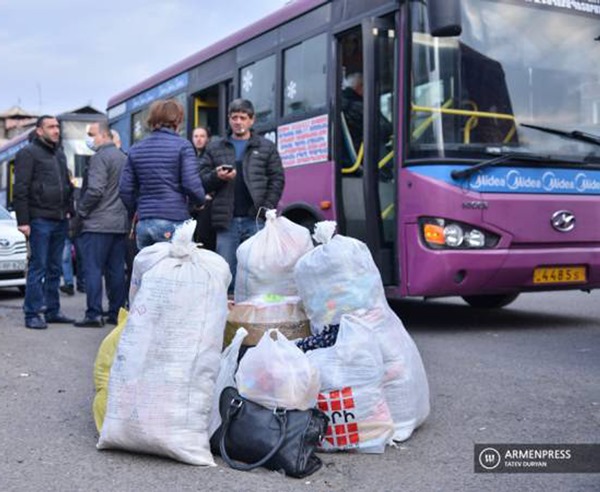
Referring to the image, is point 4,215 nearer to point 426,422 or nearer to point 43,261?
point 43,261

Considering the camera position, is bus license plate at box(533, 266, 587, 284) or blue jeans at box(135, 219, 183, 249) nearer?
blue jeans at box(135, 219, 183, 249)

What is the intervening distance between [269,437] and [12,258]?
805 cm

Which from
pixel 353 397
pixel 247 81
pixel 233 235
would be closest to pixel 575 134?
pixel 233 235

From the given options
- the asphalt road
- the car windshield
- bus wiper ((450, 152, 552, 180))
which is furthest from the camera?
the car windshield

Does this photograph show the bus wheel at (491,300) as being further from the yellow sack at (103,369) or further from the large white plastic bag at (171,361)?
the large white plastic bag at (171,361)

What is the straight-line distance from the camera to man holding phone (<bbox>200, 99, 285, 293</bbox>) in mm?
6250

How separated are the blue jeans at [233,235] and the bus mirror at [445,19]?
1.92 metres

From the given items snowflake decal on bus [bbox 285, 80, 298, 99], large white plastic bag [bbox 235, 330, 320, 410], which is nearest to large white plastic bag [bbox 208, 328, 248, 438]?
large white plastic bag [bbox 235, 330, 320, 410]

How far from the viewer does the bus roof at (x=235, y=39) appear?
8.52 m

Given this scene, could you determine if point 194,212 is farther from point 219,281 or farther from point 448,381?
point 219,281

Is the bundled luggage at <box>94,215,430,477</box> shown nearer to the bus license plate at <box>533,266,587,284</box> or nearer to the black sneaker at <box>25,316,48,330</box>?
the bus license plate at <box>533,266,587,284</box>

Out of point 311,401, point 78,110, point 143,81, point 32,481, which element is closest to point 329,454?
point 311,401

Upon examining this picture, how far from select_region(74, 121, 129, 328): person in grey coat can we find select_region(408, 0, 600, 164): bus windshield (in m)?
2.57

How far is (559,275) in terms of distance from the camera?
7.28 m
